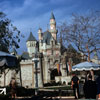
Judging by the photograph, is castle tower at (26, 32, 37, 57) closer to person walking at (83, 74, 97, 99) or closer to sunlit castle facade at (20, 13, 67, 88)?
sunlit castle facade at (20, 13, 67, 88)

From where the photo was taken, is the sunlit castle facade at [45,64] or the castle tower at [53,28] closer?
the sunlit castle facade at [45,64]

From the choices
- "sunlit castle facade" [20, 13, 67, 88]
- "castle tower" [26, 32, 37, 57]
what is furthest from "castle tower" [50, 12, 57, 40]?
"castle tower" [26, 32, 37, 57]

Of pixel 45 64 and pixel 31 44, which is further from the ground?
pixel 31 44

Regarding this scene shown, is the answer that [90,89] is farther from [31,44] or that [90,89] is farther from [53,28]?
[31,44]

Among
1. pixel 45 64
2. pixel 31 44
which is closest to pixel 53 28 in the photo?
pixel 31 44

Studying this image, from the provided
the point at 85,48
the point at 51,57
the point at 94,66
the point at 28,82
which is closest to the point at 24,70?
the point at 28,82

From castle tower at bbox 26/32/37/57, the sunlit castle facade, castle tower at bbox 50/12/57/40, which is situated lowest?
the sunlit castle facade

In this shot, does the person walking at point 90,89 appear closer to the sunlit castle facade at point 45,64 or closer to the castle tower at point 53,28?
the sunlit castle facade at point 45,64

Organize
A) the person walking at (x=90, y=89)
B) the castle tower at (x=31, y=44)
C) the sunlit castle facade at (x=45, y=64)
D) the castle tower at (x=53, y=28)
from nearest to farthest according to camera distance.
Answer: the person walking at (x=90, y=89) < the sunlit castle facade at (x=45, y=64) < the castle tower at (x=53, y=28) < the castle tower at (x=31, y=44)

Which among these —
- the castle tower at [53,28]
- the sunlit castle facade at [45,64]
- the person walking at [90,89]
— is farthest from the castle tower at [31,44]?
the person walking at [90,89]

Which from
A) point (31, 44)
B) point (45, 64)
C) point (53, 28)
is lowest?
point (45, 64)

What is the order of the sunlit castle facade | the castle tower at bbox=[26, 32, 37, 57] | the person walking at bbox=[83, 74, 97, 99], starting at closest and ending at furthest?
1. the person walking at bbox=[83, 74, 97, 99]
2. the sunlit castle facade
3. the castle tower at bbox=[26, 32, 37, 57]

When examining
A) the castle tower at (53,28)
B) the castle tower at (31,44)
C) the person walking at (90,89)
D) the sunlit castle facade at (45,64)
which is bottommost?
the person walking at (90,89)

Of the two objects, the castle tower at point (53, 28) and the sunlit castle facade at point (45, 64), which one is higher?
the castle tower at point (53, 28)
